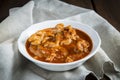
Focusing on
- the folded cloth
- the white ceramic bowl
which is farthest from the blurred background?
the white ceramic bowl

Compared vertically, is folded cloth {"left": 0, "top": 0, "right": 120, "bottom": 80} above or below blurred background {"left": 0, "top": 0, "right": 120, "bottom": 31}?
above

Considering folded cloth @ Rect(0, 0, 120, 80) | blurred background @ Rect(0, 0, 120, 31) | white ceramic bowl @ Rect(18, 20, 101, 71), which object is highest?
white ceramic bowl @ Rect(18, 20, 101, 71)

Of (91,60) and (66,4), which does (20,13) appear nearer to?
(66,4)

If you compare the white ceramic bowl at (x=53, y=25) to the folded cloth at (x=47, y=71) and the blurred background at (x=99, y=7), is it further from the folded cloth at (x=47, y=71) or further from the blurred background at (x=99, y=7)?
the blurred background at (x=99, y=7)

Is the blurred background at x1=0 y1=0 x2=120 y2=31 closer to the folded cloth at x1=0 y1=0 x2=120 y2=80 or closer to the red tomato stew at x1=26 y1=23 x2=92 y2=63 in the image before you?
the folded cloth at x1=0 y1=0 x2=120 y2=80

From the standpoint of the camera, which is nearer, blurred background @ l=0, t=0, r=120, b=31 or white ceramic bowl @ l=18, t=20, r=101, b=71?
white ceramic bowl @ l=18, t=20, r=101, b=71

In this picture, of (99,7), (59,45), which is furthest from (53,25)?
(99,7)

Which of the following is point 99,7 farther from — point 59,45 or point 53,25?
point 59,45
